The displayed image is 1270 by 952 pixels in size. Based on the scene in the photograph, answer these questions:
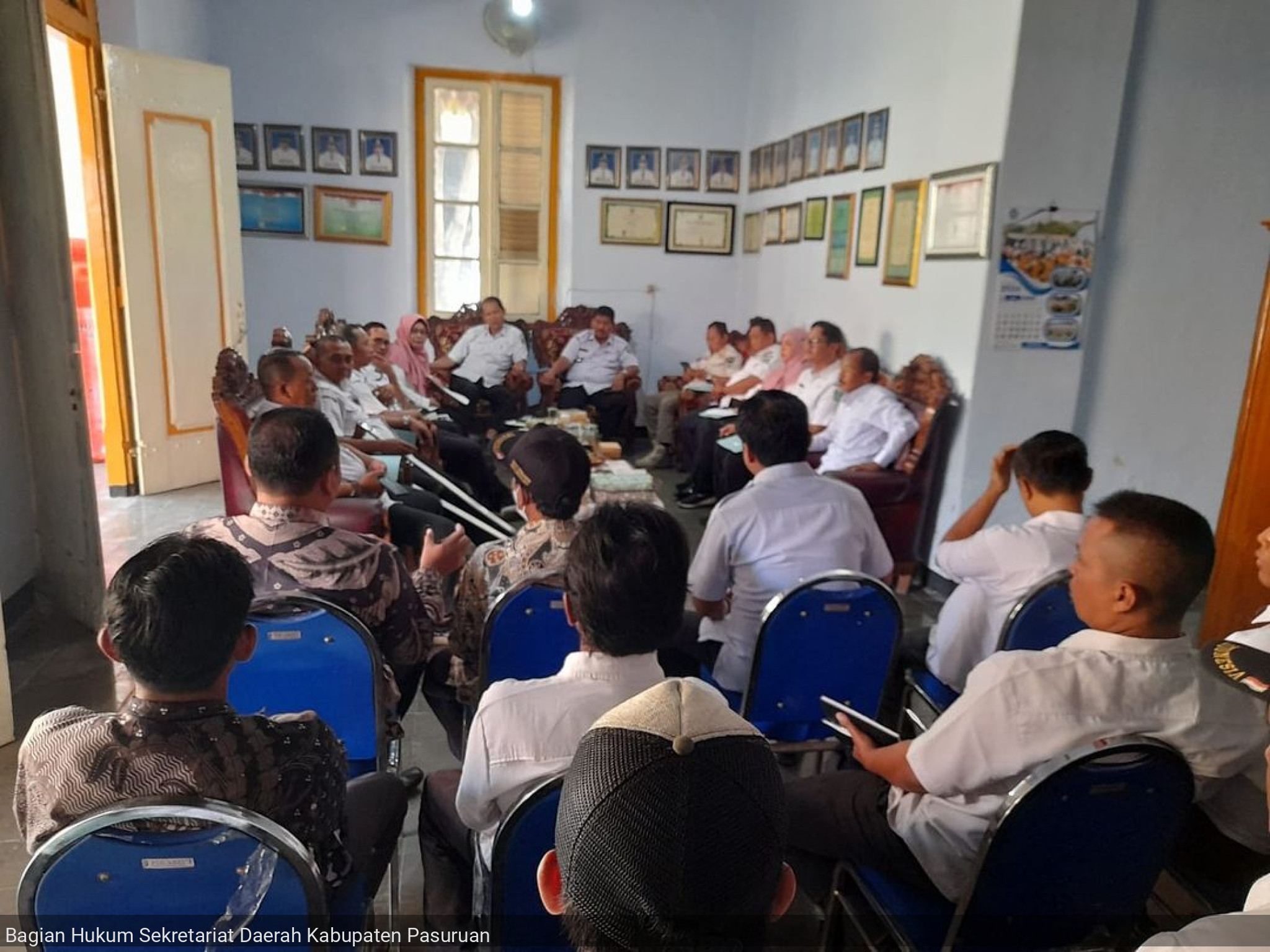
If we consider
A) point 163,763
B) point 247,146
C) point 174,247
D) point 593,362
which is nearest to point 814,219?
point 593,362

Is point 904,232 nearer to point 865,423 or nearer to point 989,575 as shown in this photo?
point 865,423

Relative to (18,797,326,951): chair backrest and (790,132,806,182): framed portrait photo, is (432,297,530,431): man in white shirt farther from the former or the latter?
(18,797,326,951): chair backrest

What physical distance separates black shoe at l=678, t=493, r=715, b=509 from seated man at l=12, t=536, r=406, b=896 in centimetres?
385

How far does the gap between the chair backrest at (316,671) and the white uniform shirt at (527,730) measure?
45 centimetres

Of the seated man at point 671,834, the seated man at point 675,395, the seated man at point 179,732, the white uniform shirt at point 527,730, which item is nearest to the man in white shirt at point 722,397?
the seated man at point 675,395

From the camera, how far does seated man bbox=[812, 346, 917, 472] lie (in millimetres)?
3830

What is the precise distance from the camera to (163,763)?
3.35 feet

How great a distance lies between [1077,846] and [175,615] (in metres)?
1.21

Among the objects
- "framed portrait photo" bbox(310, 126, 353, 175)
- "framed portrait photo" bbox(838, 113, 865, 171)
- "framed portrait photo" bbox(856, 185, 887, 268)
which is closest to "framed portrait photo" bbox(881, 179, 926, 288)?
"framed portrait photo" bbox(856, 185, 887, 268)

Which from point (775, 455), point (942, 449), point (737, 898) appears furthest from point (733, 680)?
point (942, 449)

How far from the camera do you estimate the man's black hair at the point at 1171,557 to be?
132 cm

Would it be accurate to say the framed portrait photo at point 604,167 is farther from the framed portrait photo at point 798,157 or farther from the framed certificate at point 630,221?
the framed portrait photo at point 798,157

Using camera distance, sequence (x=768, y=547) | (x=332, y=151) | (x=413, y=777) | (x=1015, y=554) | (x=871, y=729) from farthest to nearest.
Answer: (x=332, y=151)
(x=413, y=777)
(x=768, y=547)
(x=1015, y=554)
(x=871, y=729)

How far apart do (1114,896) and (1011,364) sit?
2661mm
